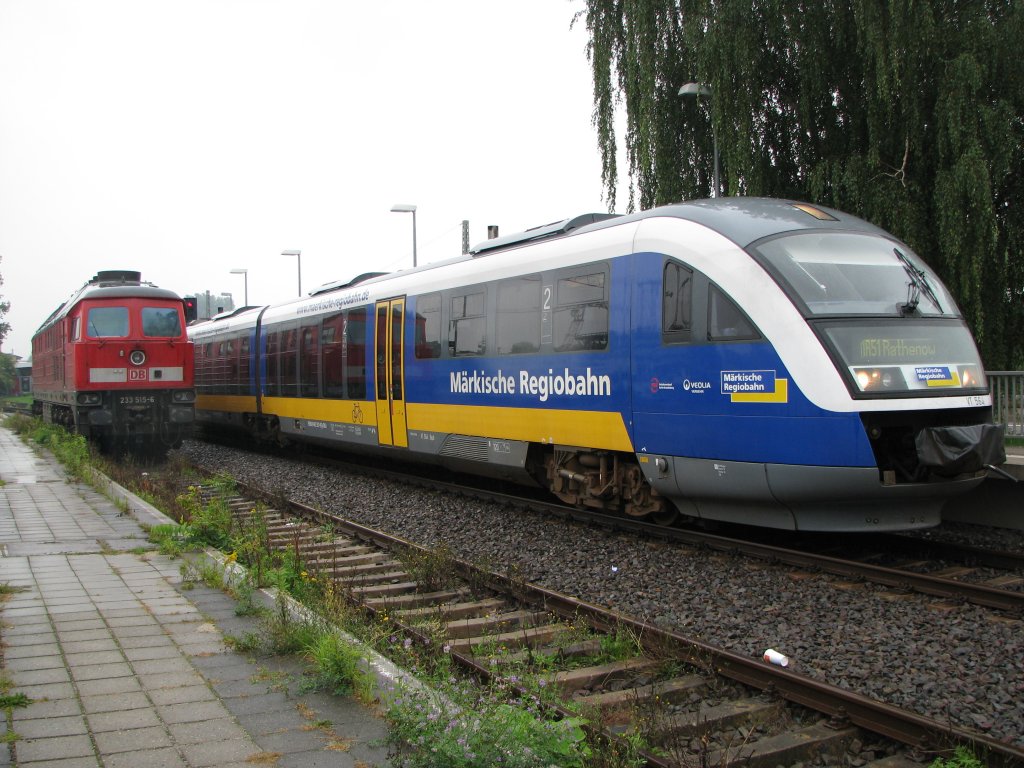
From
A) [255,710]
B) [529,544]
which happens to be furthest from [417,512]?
[255,710]

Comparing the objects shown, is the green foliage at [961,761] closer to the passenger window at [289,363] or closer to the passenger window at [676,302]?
the passenger window at [676,302]

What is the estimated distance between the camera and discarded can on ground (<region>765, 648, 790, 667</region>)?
509 centimetres

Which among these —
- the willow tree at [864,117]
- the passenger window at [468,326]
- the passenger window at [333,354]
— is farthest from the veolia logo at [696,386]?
the passenger window at [333,354]

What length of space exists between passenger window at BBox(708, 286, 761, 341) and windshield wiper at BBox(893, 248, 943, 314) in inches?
49.6

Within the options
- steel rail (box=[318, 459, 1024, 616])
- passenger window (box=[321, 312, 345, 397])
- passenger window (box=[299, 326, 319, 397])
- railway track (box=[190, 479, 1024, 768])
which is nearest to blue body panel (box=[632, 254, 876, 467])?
steel rail (box=[318, 459, 1024, 616])

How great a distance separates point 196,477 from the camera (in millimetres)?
15523

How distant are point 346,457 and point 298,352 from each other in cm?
246

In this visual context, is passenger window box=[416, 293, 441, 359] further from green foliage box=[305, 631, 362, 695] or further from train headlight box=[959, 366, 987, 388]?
green foliage box=[305, 631, 362, 695]

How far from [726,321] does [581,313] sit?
6.74 ft

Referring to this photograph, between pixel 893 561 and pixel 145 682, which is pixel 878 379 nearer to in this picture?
pixel 893 561

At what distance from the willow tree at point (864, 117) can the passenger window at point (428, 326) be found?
5663 mm

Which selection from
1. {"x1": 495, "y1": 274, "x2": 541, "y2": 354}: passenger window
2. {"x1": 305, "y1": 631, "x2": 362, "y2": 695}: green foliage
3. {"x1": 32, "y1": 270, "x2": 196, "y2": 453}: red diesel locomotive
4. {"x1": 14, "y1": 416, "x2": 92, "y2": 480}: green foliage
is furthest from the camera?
{"x1": 32, "y1": 270, "x2": 196, "y2": 453}: red diesel locomotive

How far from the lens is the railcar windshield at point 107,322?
58.4 feet

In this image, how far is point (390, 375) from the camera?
43.8 feet
